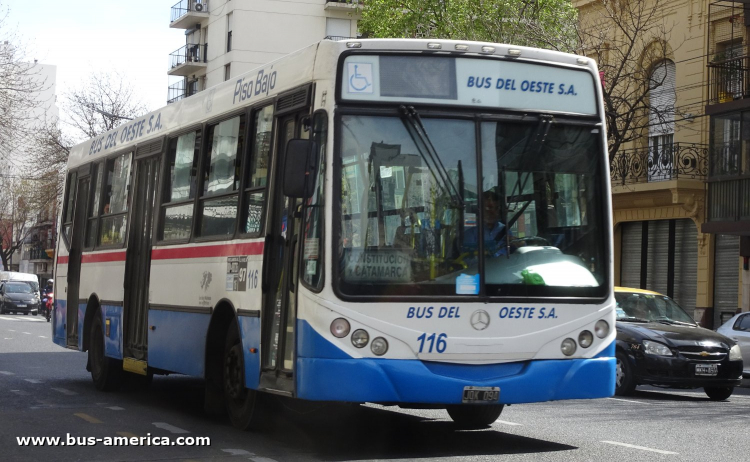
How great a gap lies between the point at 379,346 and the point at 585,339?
1703mm

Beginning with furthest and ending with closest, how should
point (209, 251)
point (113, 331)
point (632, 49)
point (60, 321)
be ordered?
1. point (632, 49)
2. point (60, 321)
3. point (113, 331)
4. point (209, 251)

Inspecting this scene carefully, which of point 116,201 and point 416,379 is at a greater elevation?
point 116,201

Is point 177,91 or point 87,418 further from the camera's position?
point 177,91

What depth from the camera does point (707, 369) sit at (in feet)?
51.5

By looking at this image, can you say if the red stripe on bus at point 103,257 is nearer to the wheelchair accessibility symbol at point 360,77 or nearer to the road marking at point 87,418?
the road marking at point 87,418

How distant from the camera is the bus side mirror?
886 cm

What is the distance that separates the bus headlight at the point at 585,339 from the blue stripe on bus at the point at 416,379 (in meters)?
0.19

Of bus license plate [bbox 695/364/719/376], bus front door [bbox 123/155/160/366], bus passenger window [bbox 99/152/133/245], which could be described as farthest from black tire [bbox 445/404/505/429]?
bus license plate [bbox 695/364/719/376]

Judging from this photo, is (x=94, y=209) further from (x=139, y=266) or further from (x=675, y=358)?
(x=675, y=358)

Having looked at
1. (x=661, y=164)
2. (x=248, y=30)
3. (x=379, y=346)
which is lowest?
(x=379, y=346)

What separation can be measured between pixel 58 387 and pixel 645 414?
7195mm

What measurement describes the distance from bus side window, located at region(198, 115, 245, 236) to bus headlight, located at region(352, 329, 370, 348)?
232cm

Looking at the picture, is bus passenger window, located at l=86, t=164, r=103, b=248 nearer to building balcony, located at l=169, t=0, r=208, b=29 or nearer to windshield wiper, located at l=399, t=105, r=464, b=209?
windshield wiper, located at l=399, t=105, r=464, b=209

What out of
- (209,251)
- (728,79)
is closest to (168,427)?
(209,251)
